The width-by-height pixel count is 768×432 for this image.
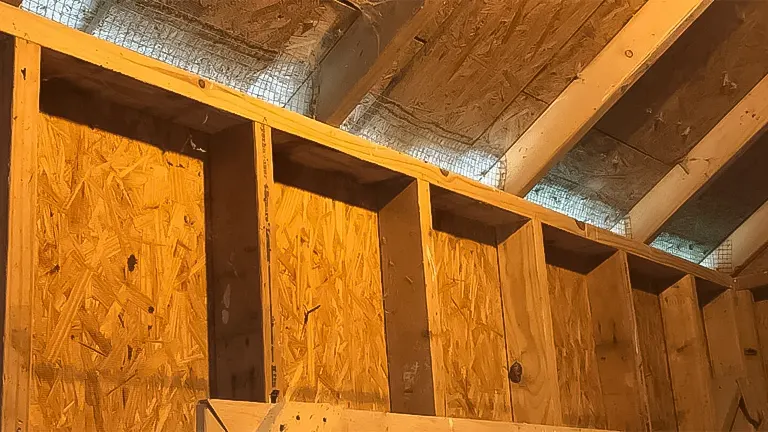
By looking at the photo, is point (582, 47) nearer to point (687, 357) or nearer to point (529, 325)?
point (529, 325)

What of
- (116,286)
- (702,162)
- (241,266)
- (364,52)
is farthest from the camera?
(702,162)

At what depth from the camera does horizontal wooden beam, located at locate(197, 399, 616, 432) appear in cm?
142

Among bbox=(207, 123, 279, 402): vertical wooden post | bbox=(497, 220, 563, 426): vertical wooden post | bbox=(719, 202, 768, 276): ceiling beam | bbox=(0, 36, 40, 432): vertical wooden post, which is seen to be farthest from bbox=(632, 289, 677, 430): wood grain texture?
bbox=(0, 36, 40, 432): vertical wooden post

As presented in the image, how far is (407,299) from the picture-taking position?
2.31m

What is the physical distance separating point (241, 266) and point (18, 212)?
539 mm

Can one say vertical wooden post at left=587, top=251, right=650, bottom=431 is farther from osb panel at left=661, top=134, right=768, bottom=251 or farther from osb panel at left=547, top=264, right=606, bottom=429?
osb panel at left=661, top=134, right=768, bottom=251

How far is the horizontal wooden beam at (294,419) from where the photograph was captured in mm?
1421

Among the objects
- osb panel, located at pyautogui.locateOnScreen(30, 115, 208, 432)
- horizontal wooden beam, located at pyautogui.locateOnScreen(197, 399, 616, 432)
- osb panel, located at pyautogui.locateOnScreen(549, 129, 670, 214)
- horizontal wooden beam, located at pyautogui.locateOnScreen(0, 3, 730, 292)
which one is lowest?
horizontal wooden beam, located at pyautogui.locateOnScreen(197, 399, 616, 432)

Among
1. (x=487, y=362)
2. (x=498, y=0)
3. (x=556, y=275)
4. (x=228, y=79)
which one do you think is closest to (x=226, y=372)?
(x=228, y=79)

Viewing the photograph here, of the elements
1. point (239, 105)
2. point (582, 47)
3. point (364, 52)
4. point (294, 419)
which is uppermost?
point (582, 47)

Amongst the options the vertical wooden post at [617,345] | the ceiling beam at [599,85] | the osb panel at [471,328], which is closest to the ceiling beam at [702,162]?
the vertical wooden post at [617,345]

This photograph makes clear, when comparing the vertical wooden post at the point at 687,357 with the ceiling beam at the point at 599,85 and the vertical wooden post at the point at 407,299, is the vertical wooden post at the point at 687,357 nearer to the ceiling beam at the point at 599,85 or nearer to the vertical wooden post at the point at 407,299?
the ceiling beam at the point at 599,85

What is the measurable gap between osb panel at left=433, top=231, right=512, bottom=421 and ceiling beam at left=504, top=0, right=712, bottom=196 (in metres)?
0.25

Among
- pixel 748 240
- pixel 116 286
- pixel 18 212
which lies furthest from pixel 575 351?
pixel 18 212
